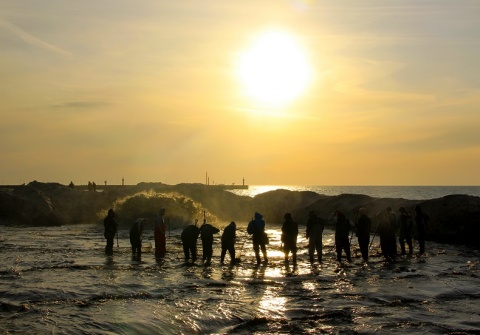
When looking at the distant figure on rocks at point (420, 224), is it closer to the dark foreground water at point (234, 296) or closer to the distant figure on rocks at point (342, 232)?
the dark foreground water at point (234, 296)

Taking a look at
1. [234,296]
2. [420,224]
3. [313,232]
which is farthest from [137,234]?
[420,224]

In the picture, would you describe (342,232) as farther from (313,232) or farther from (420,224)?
(420,224)

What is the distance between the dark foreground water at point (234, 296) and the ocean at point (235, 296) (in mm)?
27

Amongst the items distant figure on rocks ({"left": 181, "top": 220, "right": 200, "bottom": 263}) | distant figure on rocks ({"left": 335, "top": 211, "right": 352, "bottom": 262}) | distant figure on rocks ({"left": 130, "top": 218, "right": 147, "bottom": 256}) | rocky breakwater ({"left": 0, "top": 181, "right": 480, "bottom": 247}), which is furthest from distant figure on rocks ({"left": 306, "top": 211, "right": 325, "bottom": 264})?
rocky breakwater ({"left": 0, "top": 181, "right": 480, "bottom": 247})

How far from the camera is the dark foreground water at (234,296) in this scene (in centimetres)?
1204

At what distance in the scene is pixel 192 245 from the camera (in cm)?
2198

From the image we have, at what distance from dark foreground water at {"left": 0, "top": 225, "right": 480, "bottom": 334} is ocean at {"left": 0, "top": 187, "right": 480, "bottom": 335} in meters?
0.03

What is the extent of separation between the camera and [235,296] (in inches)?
591

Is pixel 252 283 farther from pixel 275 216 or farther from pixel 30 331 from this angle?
pixel 275 216

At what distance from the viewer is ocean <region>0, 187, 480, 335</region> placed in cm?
1205

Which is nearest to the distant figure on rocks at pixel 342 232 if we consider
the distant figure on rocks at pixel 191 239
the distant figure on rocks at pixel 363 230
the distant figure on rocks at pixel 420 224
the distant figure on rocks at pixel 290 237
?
the distant figure on rocks at pixel 363 230

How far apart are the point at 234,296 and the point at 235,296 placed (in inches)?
1.1

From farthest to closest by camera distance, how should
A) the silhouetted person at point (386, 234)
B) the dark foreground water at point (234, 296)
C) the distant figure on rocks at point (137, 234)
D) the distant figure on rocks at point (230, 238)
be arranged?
the distant figure on rocks at point (137, 234) < the silhouetted person at point (386, 234) < the distant figure on rocks at point (230, 238) < the dark foreground water at point (234, 296)

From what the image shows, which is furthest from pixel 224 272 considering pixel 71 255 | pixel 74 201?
pixel 74 201
